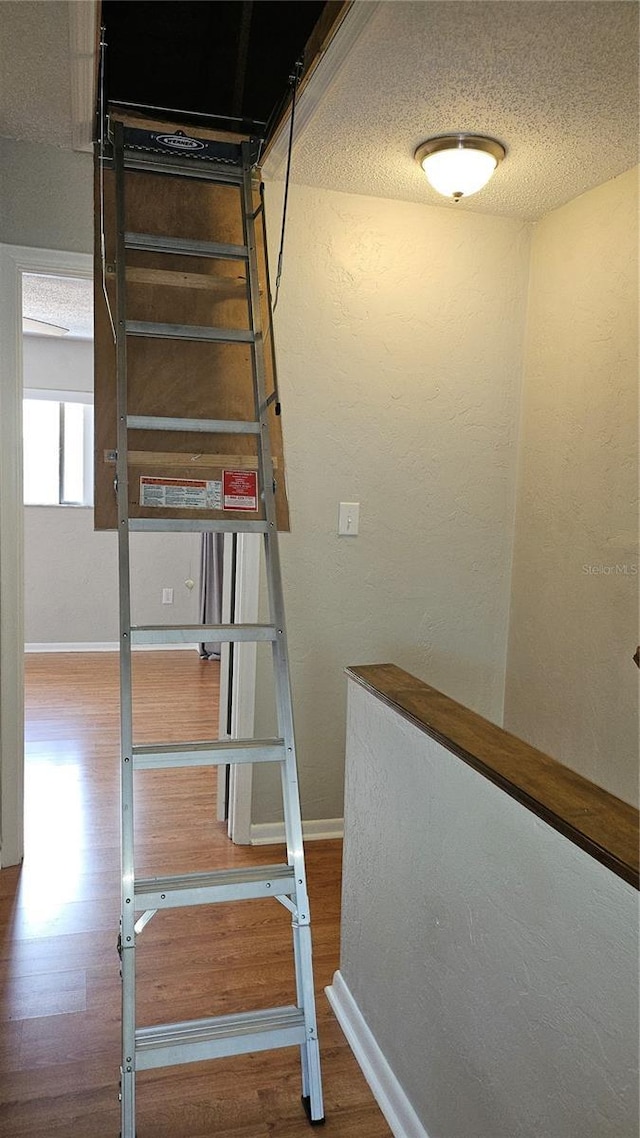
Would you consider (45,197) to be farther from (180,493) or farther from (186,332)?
(180,493)

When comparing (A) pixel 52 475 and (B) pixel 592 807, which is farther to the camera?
(A) pixel 52 475

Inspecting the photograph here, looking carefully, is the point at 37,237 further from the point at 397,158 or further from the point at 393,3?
the point at 393,3

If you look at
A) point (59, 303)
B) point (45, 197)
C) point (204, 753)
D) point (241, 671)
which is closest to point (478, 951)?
point (204, 753)

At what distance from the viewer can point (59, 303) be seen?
4.73 m

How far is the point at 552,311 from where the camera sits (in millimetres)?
2863

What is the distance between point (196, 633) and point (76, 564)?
4.64 metres

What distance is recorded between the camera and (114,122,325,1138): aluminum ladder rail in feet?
5.21

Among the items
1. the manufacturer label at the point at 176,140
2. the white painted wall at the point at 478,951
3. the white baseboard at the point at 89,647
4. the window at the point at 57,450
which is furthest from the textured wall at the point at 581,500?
the window at the point at 57,450

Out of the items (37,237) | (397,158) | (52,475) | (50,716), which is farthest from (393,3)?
(52,475)

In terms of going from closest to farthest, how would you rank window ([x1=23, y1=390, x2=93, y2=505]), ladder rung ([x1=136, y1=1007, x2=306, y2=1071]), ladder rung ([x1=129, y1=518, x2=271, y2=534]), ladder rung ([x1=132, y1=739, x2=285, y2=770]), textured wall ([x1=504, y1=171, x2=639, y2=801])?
ladder rung ([x1=136, y1=1007, x2=306, y2=1071]) < ladder rung ([x1=132, y1=739, x2=285, y2=770]) < ladder rung ([x1=129, y1=518, x2=271, y2=534]) < textured wall ([x1=504, y1=171, x2=639, y2=801]) < window ([x1=23, y1=390, x2=93, y2=505])

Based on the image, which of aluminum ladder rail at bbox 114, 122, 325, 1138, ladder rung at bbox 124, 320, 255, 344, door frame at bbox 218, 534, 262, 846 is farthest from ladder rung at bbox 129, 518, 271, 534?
door frame at bbox 218, 534, 262, 846

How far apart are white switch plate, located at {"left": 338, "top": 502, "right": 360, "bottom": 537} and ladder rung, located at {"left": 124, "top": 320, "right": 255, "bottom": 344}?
925mm

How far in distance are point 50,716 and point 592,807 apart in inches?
154

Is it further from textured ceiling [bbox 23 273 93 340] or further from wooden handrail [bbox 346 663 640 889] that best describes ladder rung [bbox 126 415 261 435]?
textured ceiling [bbox 23 273 93 340]
